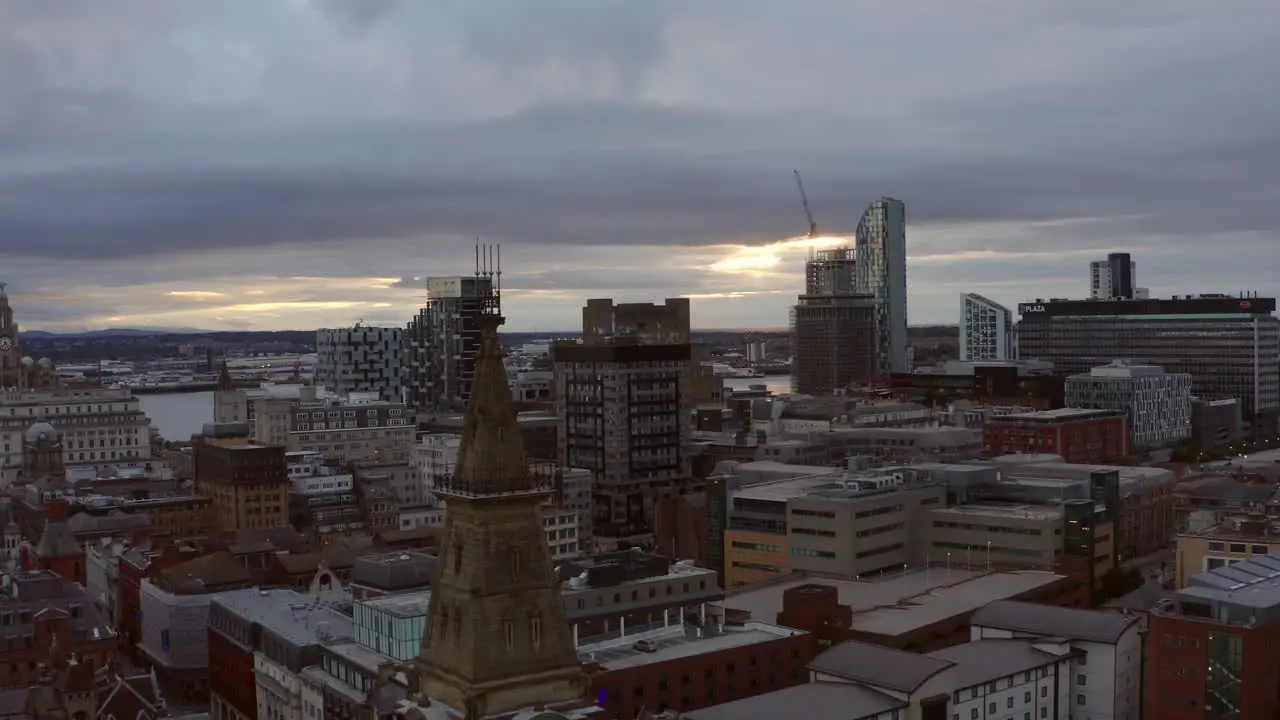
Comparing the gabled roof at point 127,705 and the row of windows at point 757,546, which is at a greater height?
the row of windows at point 757,546

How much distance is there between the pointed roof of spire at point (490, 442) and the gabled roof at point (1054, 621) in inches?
1507

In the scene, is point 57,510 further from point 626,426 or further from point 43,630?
point 626,426

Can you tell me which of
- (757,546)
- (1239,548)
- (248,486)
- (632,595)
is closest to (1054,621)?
(632,595)

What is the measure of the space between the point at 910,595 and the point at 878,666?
23.7 metres

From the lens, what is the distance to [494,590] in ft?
76.9

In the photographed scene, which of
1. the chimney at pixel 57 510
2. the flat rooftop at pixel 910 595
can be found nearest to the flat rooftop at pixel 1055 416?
the flat rooftop at pixel 910 595

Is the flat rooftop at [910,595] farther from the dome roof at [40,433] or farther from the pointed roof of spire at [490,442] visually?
the dome roof at [40,433]

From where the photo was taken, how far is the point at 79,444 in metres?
156

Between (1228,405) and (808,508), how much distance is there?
124 metres

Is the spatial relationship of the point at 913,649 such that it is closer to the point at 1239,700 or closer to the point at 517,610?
the point at 1239,700

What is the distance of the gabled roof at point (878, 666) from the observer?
4872 cm

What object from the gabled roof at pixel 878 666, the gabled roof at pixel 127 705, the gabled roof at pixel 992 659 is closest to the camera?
the gabled roof at pixel 878 666

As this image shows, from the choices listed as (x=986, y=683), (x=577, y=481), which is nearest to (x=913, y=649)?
(x=986, y=683)

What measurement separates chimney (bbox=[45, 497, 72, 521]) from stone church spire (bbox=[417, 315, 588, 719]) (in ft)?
287
